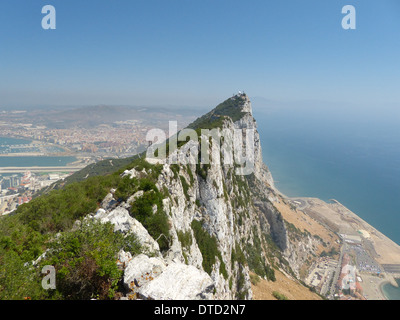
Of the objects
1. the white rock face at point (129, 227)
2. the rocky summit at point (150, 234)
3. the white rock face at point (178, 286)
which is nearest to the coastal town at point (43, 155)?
the rocky summit at point (150, 234)

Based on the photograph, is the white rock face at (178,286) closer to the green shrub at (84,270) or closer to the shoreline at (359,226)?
the green shrub at (84,270)

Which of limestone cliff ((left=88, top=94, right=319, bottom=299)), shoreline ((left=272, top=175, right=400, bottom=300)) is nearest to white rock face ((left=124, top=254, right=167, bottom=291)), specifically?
limestone cliff ((left=88, top=94, right=319, bottom=299))

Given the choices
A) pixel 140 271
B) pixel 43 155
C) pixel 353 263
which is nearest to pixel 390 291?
pixel 353 263

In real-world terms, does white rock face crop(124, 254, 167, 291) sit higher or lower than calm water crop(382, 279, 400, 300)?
higher

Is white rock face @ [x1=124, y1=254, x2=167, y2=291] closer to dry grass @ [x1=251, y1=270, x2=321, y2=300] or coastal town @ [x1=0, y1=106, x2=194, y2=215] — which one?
dry grass @ [x1=251, y1=270, x2=321, y2=300]

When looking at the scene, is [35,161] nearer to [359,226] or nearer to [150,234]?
[150,234]

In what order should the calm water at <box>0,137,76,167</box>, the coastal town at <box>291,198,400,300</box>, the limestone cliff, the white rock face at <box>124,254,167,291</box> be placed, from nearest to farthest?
the white rock face at <box>124,254,167,291</box> → the limestone cliff → the coastal town at <box>291,198,400,300</box> → the calm water at <box>0,137,76,167</box>

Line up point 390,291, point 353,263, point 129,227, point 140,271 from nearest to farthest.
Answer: point 140,271, point 129,227, point 390,291, point 353,263

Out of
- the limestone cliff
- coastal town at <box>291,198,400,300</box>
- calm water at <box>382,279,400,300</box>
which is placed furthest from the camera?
calm water at <box>382,279,400,300</box>
